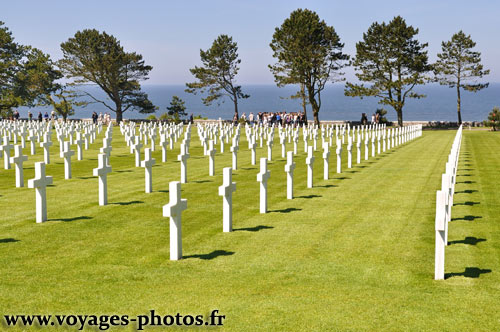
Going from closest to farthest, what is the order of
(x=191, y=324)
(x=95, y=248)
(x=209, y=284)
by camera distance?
(x=191, y=324)
(x=209, y=284)
(x=95, y=248)

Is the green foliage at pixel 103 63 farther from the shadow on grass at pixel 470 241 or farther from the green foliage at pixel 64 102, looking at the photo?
the shadow on grass at pixel 470 241

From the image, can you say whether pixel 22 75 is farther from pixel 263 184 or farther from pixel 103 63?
pixel 263 184

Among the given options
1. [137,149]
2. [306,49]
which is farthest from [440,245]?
[306,49]

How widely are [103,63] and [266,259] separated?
6270 cm

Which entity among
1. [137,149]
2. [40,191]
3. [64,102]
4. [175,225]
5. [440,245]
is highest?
[64,102]

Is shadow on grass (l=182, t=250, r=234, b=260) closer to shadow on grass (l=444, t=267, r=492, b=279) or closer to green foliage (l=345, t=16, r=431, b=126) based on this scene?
shadow on grass (l=444, t=267, r=492, b=279)

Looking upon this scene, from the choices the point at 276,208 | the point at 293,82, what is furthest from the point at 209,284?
the point at 293,82

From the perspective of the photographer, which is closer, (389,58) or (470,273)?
(470,273)

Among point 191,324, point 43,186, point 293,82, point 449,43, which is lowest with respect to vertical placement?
point 191,324

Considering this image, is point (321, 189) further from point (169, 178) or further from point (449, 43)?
point (449, 43)

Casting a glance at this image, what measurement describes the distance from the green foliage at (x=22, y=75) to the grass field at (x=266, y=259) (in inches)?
2224

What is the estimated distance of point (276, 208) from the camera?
1220cm

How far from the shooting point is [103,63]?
67.6 m

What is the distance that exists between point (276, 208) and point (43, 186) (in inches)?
170
